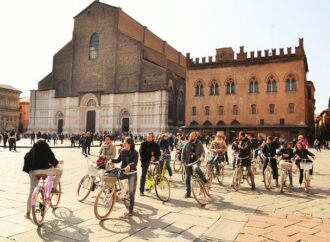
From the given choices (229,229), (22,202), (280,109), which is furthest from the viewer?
(280,109)

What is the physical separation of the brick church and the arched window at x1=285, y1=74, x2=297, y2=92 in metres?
15.3

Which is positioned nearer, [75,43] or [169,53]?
[75,43]

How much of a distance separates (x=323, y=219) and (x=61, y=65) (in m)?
50.1

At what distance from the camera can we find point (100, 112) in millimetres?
46469

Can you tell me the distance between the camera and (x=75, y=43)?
49.8 meters

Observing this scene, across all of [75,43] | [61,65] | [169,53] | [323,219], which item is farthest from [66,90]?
[323,219]

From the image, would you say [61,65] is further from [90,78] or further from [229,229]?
[229,229]

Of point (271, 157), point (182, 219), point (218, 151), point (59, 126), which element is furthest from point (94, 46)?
point (182, 219)

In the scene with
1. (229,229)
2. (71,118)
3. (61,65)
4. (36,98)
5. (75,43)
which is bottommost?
(229,229)

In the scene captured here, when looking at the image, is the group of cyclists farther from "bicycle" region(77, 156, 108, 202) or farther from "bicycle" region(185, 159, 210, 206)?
"bicycle" region(77, 156, 108, 202)

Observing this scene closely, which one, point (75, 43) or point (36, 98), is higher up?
point (75, 43)

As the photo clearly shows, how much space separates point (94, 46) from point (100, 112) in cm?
1065

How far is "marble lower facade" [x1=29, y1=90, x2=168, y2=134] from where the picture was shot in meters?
42.7

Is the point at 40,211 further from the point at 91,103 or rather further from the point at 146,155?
the point at 91,103
